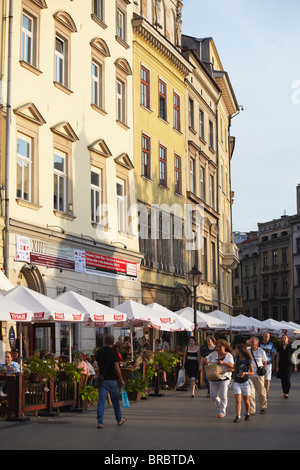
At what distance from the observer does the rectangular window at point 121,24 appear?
32.6 meters

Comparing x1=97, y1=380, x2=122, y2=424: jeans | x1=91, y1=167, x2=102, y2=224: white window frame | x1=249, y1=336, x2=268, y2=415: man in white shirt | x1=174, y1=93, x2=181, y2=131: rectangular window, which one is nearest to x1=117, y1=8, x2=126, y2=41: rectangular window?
x1=91, y1=167, x2=102, y2=224: white window frame

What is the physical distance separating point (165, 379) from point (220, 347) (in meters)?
9.55

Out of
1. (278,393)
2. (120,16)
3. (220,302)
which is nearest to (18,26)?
(120,16)

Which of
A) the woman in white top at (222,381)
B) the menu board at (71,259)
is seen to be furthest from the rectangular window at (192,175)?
the woman in white top at (222,381)

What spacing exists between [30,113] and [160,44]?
1427 centimetres

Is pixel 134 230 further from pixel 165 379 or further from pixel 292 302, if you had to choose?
pixel 292 302

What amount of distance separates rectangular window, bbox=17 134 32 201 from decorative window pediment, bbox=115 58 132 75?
28.0 ft

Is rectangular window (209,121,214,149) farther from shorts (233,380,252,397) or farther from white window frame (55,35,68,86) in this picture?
shorts (233,380,252,397)

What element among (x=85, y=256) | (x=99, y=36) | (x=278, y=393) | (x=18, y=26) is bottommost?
(x=278, y=393)

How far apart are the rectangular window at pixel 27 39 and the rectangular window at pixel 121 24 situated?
801 cm

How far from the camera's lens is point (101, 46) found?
3003cm

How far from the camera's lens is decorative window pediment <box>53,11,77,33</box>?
26.4 meters

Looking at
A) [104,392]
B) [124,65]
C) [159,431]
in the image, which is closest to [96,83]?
[124,65]
